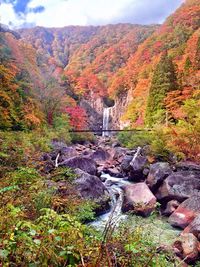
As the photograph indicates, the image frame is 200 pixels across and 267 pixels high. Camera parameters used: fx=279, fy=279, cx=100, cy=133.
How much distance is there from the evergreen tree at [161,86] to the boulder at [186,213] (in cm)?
1375

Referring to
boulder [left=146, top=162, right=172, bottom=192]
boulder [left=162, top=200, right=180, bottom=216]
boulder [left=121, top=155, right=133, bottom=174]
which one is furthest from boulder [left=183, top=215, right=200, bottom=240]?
boulder [left=121, top=155, right=133, bottom=174]

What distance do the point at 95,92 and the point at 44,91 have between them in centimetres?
2497

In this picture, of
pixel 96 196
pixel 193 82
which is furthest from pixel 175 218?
pixel 193 82

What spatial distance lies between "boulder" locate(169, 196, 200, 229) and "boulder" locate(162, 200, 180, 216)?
15.8 inches

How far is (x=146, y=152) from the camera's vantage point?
14.3 metres

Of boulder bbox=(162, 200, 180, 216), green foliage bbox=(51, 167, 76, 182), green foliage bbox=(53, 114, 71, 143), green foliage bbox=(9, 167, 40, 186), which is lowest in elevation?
boulder bbox=(162, 200, 180, 216)

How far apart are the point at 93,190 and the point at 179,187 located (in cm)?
277

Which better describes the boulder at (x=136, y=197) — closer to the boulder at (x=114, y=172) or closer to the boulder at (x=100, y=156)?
the boulder at (x=114, y=172)

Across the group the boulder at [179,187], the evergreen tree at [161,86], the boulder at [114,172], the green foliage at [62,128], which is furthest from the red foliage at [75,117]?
the boulder at [179,187]

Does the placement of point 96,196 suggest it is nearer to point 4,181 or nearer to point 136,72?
point 4,181

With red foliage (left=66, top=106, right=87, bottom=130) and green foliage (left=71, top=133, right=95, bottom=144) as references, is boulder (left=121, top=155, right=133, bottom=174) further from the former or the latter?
red foliage (left=66, top=106, right=87, bottom=130)

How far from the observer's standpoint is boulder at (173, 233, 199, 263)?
17.2 feet

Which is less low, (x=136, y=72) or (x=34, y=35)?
(x=34, y=35)

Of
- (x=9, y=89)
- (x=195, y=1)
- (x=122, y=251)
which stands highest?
(x=195, y=1)
